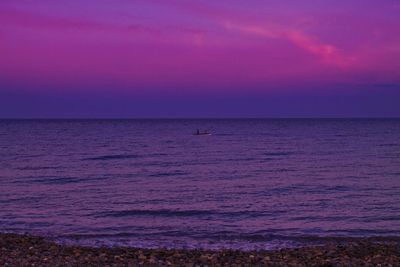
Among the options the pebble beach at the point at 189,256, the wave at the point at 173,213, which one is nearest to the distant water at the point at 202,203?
the wave at the point at 173,213

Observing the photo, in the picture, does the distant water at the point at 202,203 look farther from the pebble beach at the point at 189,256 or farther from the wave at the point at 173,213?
the pebble beach at the point at 189,256

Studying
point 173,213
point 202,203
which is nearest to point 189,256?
point 173,213

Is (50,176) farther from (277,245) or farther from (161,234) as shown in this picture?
(277,245)

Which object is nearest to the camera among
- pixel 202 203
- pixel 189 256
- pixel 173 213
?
pixel 189 256

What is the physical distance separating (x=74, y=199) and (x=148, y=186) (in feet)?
22.7

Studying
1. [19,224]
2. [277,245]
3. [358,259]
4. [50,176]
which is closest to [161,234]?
[277,245]

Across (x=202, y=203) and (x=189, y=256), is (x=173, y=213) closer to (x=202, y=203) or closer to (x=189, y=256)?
(x=202, y=203)

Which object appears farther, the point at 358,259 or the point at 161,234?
the point at 161,234

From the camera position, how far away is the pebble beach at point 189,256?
15.0 m

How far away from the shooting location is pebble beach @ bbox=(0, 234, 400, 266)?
15.0 m

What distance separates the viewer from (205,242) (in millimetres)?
21266

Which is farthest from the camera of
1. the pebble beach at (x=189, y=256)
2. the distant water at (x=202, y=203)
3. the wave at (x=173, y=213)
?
the wave at (x=173, y=213)

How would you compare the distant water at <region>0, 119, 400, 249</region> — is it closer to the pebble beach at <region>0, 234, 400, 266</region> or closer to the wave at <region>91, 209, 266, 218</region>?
the wave at <region>91, 209, 266, 218</region>

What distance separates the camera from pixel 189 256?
16734 mm
